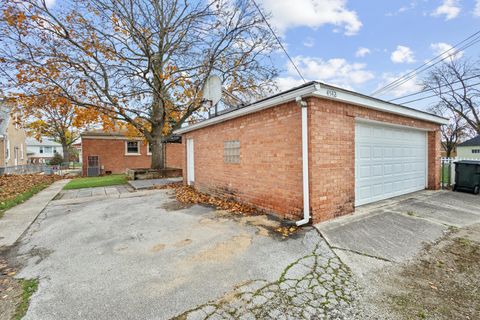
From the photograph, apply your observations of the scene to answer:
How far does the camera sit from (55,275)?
2.89 meters

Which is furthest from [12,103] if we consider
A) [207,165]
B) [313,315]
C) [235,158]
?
[313,315]

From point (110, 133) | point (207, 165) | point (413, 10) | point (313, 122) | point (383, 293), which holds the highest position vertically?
point (413, 10)

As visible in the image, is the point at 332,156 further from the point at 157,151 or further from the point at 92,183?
the point at 92,183

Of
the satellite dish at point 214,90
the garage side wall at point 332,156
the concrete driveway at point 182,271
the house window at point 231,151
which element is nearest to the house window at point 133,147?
the satellite dish at point 214,90

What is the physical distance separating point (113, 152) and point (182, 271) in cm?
1988

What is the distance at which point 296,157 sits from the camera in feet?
15.0

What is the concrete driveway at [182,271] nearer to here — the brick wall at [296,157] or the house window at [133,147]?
the brick wall at [296,157]

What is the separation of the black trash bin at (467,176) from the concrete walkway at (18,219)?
12206mm

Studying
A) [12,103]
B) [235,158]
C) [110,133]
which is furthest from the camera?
[110,133]

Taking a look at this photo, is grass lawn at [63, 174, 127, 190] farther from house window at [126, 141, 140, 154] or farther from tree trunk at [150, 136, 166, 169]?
house window at [126, 141, 140, 154]

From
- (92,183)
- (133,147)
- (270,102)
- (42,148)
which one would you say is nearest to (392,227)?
(270,102)

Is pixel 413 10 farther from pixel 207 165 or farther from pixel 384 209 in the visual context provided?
pixel 207 165

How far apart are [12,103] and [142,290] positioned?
14.3m

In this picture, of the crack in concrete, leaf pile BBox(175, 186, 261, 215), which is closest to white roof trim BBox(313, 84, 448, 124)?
the crack in concrete
